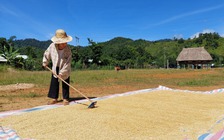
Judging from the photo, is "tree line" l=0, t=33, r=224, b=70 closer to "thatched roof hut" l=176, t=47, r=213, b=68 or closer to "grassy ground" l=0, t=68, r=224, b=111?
"thatched roof hut" l=176, t=47, r=213, b=68

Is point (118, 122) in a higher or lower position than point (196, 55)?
lower

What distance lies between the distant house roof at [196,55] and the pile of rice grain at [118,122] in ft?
89.5

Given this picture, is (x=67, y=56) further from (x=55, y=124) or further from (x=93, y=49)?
(x=93, y=49)

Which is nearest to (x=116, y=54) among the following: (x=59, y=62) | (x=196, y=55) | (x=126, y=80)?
(x=196, y=55)

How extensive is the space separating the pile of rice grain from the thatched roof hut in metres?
27.3

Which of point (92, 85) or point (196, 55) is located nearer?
point (92, 85)

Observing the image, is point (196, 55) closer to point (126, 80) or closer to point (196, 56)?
point (196, 56)

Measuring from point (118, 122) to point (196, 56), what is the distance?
28.8 meters

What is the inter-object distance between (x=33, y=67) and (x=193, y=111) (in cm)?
2028

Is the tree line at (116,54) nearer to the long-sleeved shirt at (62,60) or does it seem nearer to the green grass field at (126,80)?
the green grass field at (126,80)

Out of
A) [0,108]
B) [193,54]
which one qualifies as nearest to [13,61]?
[0,108]

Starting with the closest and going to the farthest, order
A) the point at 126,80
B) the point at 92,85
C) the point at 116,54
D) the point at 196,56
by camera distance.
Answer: the point at 92,85
the point at 126,80
the point at 196,56
the point at 116,54

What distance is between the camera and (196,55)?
2914 cm

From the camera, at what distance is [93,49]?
29391 millimetres
